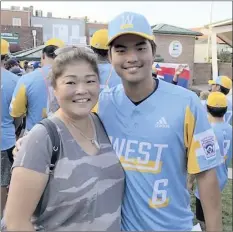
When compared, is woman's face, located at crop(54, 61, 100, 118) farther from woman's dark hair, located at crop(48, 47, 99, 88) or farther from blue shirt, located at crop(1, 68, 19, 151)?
blue shirt, located at crop(1, 68, 19, 151)

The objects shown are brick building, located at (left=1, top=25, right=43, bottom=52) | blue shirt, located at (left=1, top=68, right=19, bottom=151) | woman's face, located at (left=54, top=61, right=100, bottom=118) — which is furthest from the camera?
brick building, located at (left=1, top=25, right=43, bottom=52)

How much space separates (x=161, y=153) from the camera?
65.7 inches

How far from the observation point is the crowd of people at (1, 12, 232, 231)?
57.6 inches

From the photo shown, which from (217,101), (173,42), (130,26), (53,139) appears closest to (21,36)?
(173,42)

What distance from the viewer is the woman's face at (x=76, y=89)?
1.59 metres

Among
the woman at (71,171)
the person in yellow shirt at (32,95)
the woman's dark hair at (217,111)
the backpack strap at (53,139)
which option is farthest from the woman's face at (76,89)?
the woman's dark hair at (217,111)

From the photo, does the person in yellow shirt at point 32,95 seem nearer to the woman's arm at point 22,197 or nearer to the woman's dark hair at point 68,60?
the woman's dark hair at point 68,60

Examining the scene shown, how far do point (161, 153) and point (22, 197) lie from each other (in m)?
0.61

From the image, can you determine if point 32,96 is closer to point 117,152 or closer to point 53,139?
point 117,152

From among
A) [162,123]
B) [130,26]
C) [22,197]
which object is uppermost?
[130,26]

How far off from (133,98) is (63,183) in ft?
1.73

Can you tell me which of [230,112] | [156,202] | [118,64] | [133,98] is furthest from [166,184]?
[230,112]

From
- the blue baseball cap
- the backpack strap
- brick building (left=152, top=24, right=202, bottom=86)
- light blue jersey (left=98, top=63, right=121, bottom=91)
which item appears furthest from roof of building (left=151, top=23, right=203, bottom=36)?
the backpack strap

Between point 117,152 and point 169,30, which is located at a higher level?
point 169,30
